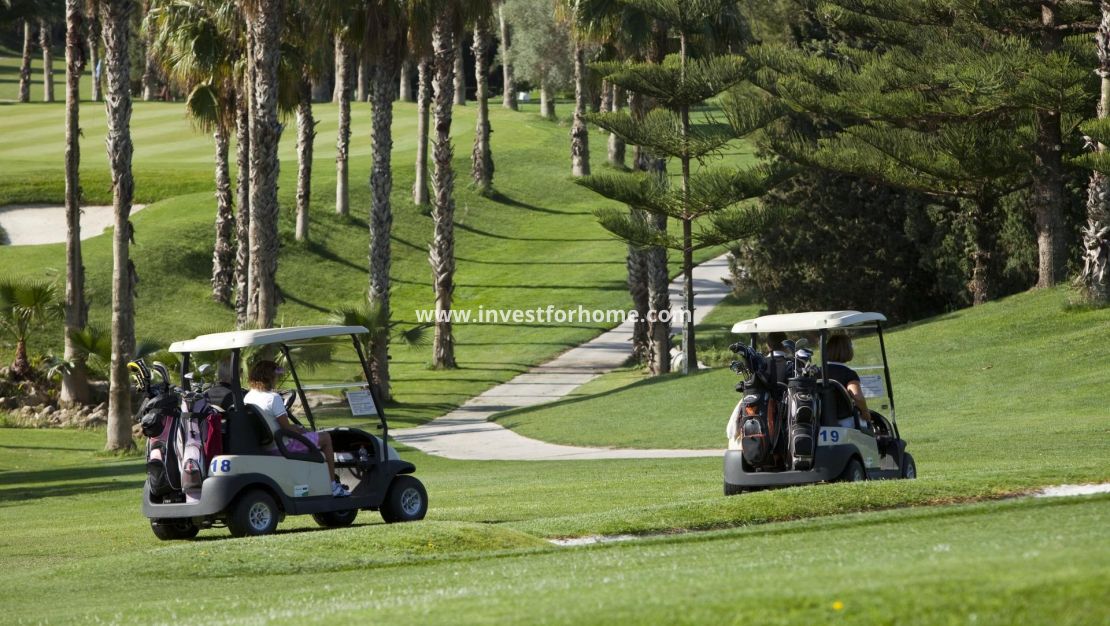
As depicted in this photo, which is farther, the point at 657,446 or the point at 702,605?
the point at 657,446

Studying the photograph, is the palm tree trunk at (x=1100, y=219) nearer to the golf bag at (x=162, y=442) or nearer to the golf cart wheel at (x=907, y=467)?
the golf cart wheel at (x=907, y=467)

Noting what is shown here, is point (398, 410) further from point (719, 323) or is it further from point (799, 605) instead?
point (799, 605)

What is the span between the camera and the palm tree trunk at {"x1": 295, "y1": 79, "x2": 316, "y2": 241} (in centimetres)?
3922

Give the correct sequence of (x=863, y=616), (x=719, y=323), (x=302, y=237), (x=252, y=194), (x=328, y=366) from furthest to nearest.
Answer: (x=302, y=237) → (x=719, y=323) → (x=252, y=194) → (x=328, y=366) → (x=863, y=616)

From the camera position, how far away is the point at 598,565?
8.68 meters

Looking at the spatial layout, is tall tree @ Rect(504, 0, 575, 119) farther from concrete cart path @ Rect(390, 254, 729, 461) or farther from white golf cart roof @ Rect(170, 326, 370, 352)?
white golf cart roof @ Rect(170, 326, 370, 352)

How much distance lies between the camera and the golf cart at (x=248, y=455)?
38.1 feet

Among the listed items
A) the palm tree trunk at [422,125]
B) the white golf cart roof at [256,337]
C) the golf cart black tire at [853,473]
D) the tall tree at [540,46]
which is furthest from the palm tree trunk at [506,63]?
the golf cart black tire at [853,473]

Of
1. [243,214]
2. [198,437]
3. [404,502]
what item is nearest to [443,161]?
[243,214]

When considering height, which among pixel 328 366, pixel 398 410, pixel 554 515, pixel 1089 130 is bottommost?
pixel 398 410

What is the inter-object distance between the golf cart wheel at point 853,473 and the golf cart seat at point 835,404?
0.41 meters

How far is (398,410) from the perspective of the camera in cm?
3061

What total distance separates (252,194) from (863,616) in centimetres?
2105

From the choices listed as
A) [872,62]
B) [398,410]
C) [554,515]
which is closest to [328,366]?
[554,515]
